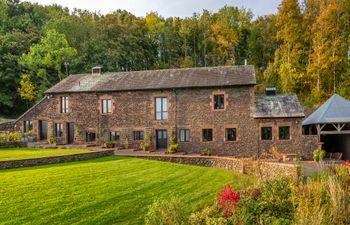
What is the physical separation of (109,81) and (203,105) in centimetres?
983

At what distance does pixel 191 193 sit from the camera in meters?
12.9

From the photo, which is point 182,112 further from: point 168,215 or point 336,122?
point 168,215

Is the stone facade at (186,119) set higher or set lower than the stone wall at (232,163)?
higher

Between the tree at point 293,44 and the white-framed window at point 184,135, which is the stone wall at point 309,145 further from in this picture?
the tree at point 293,44

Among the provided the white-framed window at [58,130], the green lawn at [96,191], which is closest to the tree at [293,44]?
the green lawn at [96,191]

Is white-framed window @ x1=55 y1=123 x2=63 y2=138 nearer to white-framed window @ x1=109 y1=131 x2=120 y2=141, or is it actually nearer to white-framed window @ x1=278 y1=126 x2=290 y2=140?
white-framed window @ x1=109 y1=131 x2=120 y2=141

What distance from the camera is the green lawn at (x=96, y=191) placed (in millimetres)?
9430

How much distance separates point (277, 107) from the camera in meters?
25.3

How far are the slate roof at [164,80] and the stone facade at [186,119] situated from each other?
516 millimetres

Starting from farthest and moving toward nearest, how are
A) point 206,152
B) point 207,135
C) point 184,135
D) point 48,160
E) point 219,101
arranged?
1. point 184,135
2. point 207,135
3. point 219,101
4. point 206,152
5. point 48,160

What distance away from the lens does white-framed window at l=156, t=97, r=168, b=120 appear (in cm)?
2748

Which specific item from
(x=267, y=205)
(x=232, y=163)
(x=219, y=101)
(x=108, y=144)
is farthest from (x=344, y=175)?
(x=108, y=144)

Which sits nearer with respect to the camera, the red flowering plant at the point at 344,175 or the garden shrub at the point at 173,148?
the red flowering plant at the point at 344,175

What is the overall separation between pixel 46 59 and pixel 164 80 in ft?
77.0
